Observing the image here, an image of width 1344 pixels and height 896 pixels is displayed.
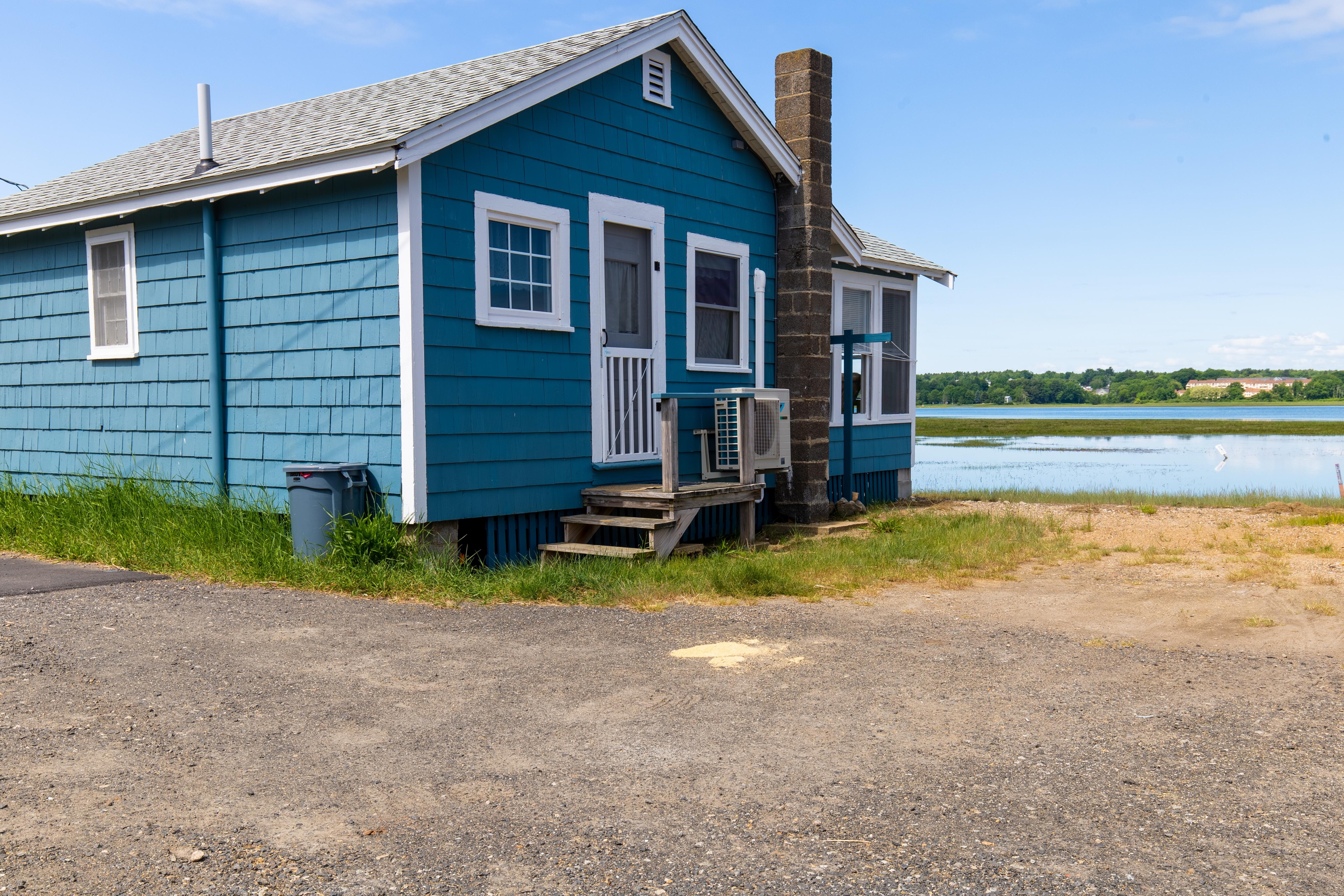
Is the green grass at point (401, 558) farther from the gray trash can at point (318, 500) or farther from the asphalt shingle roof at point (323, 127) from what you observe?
the asphalt shingle roof at point (323, 127)

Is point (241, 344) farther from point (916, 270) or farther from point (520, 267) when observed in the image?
point (916, 270)

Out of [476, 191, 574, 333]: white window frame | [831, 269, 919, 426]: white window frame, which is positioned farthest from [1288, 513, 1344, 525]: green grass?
[476, 191, 574, 333]: white window frame

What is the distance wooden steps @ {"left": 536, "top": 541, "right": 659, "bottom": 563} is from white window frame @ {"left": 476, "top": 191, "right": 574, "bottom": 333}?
186 centimetres

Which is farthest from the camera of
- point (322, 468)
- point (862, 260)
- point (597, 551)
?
point (862, 260)

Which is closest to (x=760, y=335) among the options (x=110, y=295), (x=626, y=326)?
(x=626, y=326)

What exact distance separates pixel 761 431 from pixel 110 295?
660cm

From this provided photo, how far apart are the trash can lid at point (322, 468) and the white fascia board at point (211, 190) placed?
222 centimetres

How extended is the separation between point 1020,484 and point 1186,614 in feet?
57.1

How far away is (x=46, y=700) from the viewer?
5.01m

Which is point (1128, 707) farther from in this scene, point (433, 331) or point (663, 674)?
point (433, 331)

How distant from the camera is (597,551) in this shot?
8.92m

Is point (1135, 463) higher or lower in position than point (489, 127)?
lower

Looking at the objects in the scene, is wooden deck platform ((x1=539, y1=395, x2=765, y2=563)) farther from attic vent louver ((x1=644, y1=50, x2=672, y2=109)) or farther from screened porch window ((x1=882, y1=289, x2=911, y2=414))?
screened porch window ((x1=882, y1=289, x2=911, y2=414))

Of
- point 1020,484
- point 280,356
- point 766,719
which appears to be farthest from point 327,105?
point 1020,484
